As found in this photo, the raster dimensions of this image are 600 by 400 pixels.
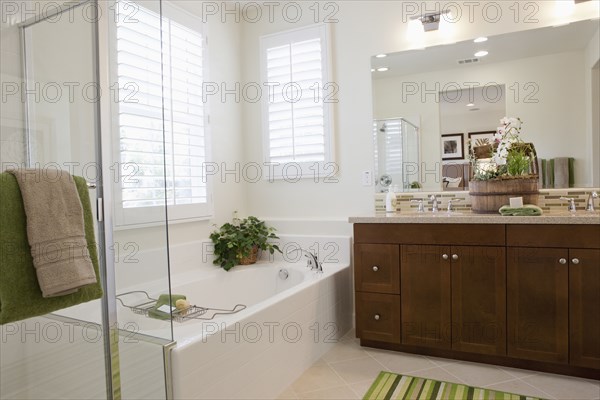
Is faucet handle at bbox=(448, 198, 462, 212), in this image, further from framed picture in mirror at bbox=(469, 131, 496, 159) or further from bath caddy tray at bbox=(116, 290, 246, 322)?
bath caddy tray at bbox=(116, 290, 246, 322)

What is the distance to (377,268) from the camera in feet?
8.71

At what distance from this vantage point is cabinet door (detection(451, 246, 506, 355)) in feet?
7.72

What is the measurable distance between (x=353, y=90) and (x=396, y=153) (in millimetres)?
605

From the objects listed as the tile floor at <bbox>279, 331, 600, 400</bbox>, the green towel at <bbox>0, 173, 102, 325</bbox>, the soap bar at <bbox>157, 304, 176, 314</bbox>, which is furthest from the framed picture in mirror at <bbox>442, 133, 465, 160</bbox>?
the green towel at <bbox>0, 173, 102, 325</bbox>

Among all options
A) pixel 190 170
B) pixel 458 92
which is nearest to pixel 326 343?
pixel 190 170

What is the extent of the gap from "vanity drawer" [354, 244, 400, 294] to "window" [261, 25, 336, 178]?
0.89 m

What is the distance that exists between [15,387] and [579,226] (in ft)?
8.92

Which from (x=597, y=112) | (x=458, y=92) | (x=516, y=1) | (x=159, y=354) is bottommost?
(x=159, y=354)

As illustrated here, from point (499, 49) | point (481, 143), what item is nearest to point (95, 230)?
point (481, 143)

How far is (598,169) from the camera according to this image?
8.45 ft

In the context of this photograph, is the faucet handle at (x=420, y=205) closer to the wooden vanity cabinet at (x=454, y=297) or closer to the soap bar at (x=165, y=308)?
the wooden vanity cabinet at (x=454, y=297)

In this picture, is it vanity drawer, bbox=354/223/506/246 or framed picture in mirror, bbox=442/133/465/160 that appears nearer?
vanity drawer, bbox=354/223/506/246

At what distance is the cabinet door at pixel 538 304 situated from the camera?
2.22 m

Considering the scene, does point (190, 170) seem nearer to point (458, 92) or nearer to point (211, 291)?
point (211, 291)
